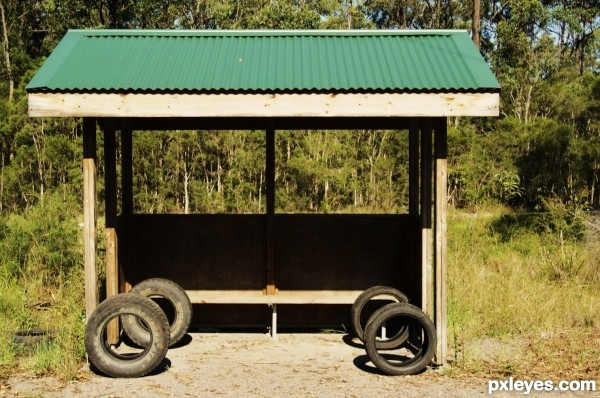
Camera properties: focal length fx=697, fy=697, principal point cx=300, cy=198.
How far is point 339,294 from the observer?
30.2 feet

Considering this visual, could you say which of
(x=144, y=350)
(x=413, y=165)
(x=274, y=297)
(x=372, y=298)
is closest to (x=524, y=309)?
(x=372, y=298)

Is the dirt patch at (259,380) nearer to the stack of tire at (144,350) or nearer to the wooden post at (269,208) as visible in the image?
the stack of tire at (144,350)

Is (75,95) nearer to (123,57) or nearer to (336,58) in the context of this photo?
(123,57)

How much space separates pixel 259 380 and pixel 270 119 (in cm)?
344

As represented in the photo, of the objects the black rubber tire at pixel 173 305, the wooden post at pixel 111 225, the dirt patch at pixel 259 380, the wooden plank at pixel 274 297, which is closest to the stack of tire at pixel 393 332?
the dirt patch at pixel 259 380

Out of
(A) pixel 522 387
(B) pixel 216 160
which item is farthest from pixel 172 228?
(B) pixel 216 160

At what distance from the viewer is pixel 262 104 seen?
696 cm

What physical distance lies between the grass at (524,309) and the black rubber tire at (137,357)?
119 inches

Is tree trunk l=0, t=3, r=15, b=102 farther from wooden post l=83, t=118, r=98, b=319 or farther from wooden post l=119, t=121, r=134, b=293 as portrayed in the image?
wooden post l=83, t=118, r=98, b=319

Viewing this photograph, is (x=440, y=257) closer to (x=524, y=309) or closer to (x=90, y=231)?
(x=524, y=309)

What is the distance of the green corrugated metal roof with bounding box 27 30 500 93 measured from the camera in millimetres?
6969

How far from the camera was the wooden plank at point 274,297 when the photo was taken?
8.38 metres

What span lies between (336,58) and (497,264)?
5.81 m

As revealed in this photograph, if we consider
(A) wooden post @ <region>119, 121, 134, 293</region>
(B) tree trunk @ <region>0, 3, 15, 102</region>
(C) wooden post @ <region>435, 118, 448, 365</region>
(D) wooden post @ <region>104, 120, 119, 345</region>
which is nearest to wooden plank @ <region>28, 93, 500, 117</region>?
(C) wooden post @ <region>435, 118, 448, 365</region>
